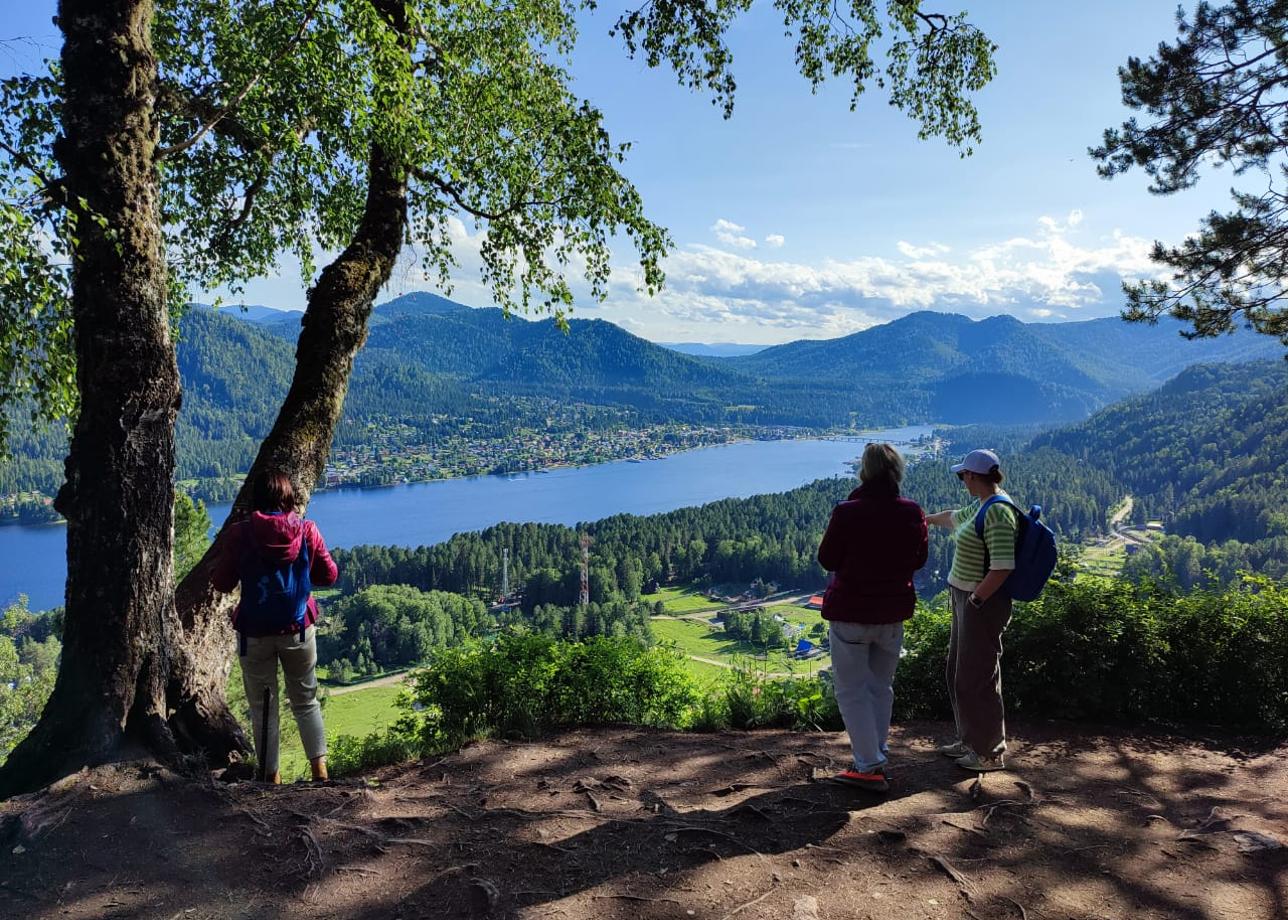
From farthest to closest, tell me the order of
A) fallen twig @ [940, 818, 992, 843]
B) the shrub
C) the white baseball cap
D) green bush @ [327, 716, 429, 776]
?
the shrub → green bush @ [327, 716, 429, 776] → the white baseball cap → fallen twig @ [940, 818, 992, 843]

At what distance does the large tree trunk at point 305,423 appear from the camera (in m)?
3.94

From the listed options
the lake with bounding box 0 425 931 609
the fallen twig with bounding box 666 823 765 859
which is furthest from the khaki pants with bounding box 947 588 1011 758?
the lake with bounding box 0 425 931 609

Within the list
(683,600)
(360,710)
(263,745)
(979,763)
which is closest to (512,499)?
(683,600)

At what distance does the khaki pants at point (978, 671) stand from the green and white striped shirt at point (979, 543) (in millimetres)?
105

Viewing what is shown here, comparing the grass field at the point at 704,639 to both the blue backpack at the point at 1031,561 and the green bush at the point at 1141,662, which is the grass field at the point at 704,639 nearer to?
the green bush at the point at 1141,662

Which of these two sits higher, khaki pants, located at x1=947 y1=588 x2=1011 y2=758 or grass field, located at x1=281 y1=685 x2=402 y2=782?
khaki pants, located at x1=947 y1=588 x2=1011 y2=758

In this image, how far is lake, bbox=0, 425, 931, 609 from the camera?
73.9 metres

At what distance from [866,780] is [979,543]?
1.36m

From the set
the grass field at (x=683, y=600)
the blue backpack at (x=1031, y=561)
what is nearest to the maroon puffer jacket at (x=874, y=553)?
the blue backpack at (x=1031, y=561)

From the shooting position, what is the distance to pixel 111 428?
3.46m

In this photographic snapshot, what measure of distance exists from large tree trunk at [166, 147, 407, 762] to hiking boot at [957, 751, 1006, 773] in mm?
4096

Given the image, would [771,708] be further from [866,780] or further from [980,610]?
[980,610]

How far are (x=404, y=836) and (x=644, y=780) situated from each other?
1.41 metres

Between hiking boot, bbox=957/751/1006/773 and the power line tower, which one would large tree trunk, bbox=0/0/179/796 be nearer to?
hiking boot, bbox=957/751/1006/773
